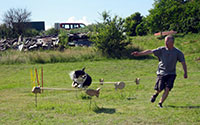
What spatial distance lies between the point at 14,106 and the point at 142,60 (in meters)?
16.1

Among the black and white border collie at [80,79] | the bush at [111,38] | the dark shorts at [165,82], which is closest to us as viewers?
the dark shorts at [165,82]

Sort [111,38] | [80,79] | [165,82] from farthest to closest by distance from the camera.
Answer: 1. [111,38]
2. [80,79]
3. [165,82]

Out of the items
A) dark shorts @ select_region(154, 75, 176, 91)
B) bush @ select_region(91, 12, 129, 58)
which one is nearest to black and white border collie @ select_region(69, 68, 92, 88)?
dark shorts @ select_region(154, 75, 176, 91)

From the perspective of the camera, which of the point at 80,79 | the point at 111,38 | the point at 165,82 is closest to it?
the point at 165,82

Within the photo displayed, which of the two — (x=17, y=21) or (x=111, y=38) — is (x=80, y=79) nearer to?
(x=111, y=38)

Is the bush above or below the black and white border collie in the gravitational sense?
above

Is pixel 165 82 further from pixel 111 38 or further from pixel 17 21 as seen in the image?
pixel 17 21

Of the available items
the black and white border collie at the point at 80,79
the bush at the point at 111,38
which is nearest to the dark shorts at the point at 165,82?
the black and white border collie at the point at 80,79

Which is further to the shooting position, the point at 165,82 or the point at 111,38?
the point at 111,38

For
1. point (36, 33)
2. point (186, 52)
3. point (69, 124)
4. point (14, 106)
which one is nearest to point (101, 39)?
point (186, 52)

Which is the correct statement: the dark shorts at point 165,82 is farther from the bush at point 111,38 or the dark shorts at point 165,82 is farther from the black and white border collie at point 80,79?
the bush at point 111,38

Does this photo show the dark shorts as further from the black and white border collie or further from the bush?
the bush

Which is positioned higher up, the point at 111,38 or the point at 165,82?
the point at 111,38

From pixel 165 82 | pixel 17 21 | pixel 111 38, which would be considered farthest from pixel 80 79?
pixel 17 21
